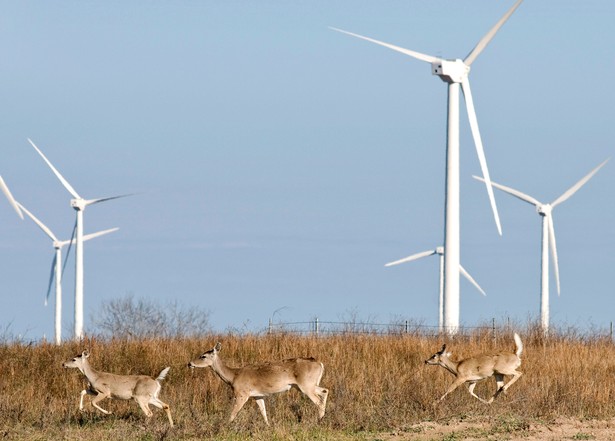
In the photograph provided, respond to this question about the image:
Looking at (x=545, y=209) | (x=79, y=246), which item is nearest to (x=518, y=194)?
(x=545, y=209)

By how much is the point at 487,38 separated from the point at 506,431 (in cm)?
2145

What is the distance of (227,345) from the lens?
26.6 meters

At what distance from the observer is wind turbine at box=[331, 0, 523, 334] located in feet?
116

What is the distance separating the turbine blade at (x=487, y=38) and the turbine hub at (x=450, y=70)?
0.99 ft

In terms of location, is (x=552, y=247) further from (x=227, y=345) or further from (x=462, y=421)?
(x=462, y=421)

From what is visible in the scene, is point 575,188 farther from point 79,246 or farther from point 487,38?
point 79,246

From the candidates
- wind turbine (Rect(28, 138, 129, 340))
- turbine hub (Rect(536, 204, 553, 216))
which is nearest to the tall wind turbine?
wind turbine (Rect(28, 138, 129, 340))

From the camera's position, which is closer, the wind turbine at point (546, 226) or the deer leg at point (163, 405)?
the deer leg at point (163, 405)

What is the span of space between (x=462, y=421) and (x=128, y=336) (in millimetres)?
12163

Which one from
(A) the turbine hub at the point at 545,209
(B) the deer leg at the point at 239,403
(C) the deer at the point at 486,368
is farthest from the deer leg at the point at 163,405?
(A) the turbine hub at the point at 545,209

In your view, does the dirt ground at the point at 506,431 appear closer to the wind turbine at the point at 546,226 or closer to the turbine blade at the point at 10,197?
the turbine blade at the point at 10,197

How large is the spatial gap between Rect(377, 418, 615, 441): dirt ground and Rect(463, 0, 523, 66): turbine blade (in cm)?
2014

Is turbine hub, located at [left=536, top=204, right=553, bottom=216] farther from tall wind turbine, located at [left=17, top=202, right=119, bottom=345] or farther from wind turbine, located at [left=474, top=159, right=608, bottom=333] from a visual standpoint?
tall wind turbine, located at [left=17, top=202, right=119, bottom=345]

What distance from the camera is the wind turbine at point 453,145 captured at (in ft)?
116
